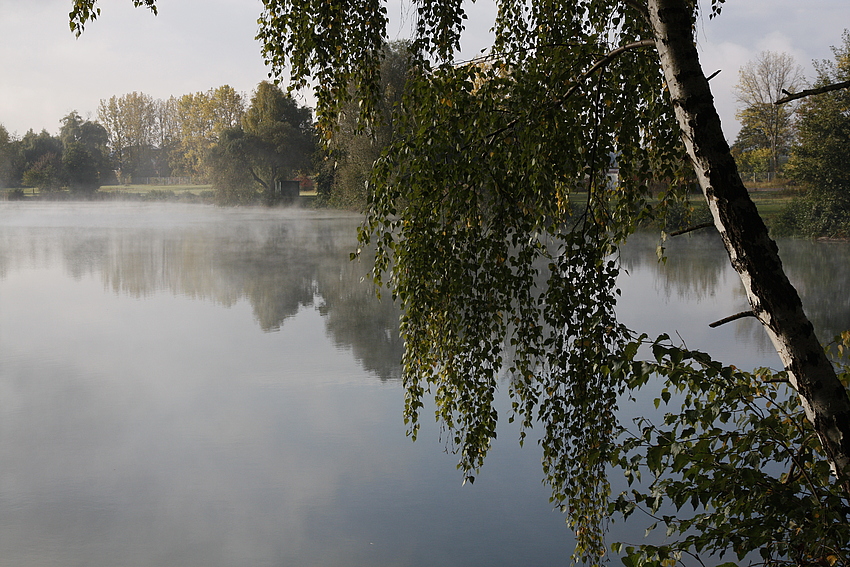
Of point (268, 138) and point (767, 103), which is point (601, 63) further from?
point (268, 138)

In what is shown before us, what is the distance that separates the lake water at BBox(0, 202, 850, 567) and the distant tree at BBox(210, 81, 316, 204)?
14338mm

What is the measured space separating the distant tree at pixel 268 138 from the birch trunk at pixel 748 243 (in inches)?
1093

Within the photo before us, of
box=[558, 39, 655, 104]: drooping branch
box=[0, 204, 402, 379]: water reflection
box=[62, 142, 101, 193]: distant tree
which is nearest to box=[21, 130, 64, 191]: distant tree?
box=[62, 142, 101, 193]: distant tree

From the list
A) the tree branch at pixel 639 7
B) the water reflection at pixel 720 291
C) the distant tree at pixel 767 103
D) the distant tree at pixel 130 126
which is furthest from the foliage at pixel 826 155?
the distant tree at pixel 130 126

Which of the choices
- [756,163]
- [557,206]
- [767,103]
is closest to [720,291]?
[767,103]

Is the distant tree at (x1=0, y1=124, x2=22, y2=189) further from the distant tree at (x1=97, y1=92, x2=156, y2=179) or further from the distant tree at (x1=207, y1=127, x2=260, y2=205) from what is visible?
the distant tree at (x1=207, y1=127, x2=260, y2=205)

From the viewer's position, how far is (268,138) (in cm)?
2977

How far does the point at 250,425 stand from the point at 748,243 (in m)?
5.47

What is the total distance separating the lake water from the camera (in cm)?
479

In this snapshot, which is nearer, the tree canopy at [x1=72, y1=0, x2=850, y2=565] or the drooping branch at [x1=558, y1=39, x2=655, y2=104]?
the tree canopy at [x1=72, y1=0, x2=850, y2=565]

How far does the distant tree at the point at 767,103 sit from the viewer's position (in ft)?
65.7

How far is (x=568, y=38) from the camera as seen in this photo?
323 centimetres

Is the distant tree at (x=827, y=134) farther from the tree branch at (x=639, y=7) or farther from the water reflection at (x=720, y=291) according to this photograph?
the tree branch at (x=639, y=7)

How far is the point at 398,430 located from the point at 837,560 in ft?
16.1
